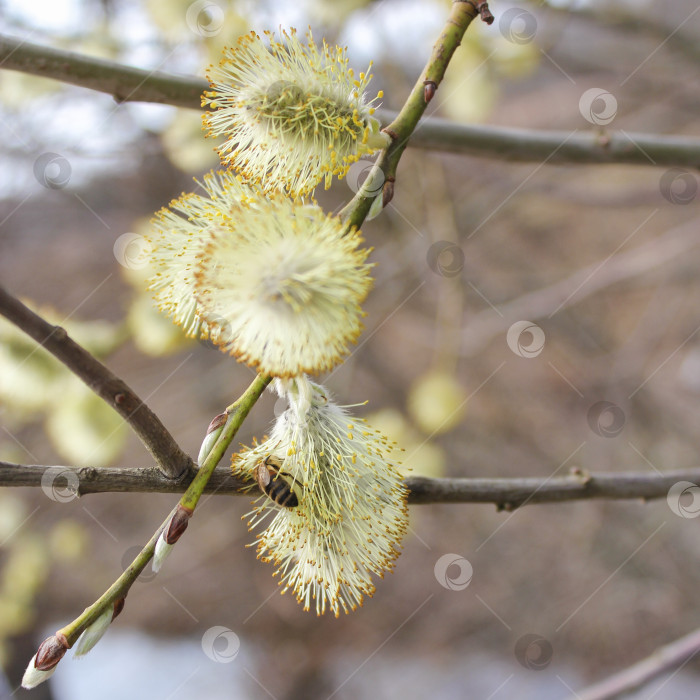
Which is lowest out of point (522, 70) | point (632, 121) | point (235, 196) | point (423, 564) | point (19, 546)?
point (19, 546)

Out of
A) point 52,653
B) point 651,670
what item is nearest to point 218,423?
point 52,653

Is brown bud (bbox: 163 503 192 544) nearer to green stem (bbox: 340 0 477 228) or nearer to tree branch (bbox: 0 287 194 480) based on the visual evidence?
tree branch (bbox: 0 287 194 480)

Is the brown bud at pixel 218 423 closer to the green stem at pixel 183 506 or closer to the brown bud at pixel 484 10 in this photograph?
the green stem at pixel 183 506

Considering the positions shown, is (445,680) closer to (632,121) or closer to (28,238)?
(632,121)

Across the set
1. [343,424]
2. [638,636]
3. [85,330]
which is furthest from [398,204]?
[638,636]

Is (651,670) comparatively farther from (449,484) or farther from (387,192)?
(387,192)

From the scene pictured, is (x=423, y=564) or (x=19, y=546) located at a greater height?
(x=423, y=564)
